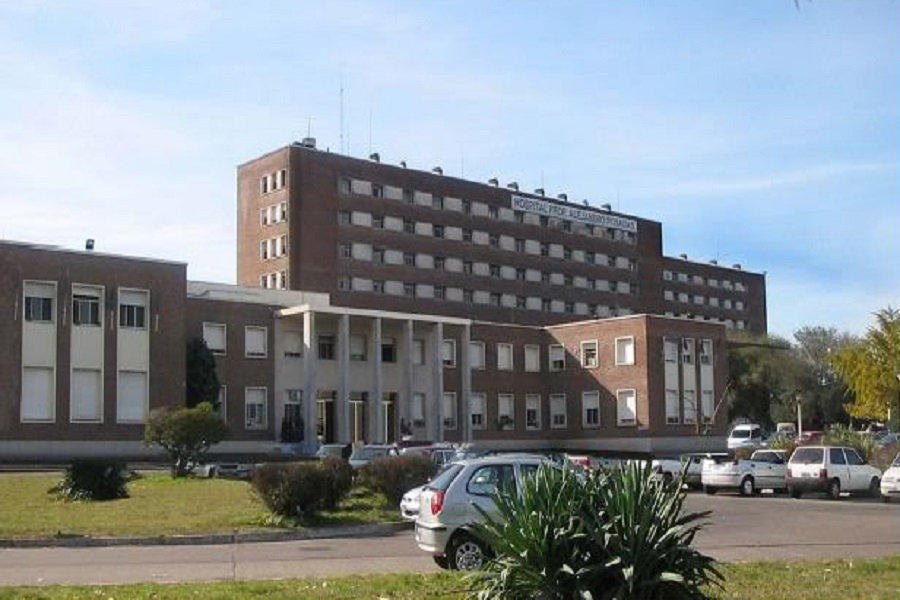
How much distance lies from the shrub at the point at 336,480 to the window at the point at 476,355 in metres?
41.6

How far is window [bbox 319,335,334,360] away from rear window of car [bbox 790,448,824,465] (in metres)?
30.0

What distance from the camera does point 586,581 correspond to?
889 centimetres

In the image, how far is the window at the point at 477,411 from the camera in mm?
67188

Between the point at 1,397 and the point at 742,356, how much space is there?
62.9 meters

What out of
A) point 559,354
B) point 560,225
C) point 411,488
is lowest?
point 411,488

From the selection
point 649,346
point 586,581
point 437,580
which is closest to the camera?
point 586,581

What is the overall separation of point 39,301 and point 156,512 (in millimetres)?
27065

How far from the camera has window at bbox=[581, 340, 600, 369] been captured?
68.9 meters

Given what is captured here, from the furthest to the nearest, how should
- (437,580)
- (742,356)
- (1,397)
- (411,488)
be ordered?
(742,356) < (1,397) < (411,488) < (437,580)

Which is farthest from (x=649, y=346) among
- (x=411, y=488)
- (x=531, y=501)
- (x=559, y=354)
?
(x=531, y=501)

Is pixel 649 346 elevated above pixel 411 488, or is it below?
above

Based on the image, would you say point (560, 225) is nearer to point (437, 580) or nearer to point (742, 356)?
point (742, 356)

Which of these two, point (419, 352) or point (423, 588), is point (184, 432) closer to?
point (423, 588)

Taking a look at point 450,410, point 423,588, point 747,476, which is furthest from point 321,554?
point 450,410
